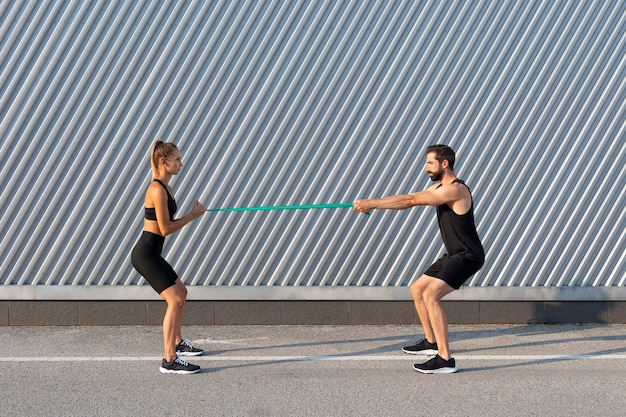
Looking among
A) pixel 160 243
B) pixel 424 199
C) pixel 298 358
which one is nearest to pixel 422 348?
pixel 298 358

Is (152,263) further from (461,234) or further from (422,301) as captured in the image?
(461,234)

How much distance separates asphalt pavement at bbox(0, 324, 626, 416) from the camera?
470 cm

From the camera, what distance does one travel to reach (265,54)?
22.7 feet

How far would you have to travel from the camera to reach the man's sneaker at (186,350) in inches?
233

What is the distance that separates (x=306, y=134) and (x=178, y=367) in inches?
97.0

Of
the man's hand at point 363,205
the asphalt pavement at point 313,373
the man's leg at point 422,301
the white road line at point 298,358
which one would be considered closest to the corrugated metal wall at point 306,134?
the asphalt pavement at point 313,373

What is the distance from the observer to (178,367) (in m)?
5.41

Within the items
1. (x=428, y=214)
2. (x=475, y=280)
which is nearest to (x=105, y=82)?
(x=428, y=214)

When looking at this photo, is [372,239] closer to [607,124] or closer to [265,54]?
[265,54]

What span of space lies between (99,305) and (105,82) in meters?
1.94

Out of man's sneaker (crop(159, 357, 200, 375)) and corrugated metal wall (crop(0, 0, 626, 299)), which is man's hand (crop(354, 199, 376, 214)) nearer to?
corrugated metal wall (crop(0, 0, 626, 299))

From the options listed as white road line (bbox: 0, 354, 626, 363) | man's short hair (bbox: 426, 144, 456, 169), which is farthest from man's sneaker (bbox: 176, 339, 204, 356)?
man's short hair (bbox: 426, 144, 456, 169)

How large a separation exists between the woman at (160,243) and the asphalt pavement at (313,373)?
0.72 feet

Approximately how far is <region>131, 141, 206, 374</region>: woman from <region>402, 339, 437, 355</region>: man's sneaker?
5.37 feet
